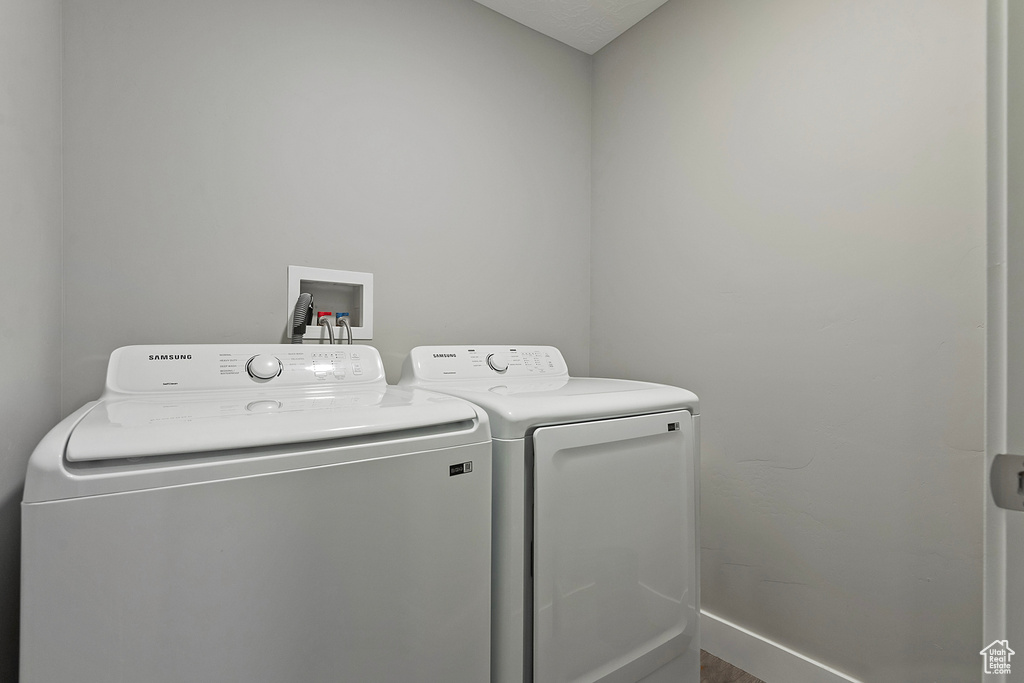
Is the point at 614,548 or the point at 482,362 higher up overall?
the point at 482,362

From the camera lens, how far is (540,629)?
3.22ft

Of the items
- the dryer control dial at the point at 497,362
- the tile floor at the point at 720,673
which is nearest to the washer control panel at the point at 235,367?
the dryer control dial at the point at 497,362

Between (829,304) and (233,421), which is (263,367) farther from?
(829,304)

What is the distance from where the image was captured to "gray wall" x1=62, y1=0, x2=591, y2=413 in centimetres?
119

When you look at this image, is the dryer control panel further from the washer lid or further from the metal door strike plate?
the metal door strike plate

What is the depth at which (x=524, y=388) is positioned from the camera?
1.34 meters

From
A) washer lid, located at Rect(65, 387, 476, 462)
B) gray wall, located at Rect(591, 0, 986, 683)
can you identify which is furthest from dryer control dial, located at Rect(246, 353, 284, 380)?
gray wall, located at Rect(591, 0, 986, 683)

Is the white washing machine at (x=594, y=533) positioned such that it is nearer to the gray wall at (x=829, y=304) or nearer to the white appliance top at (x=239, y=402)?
the white appliance top at (x=239, y=402)

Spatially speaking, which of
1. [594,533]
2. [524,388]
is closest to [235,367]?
[524,388]

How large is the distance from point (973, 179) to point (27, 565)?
1.85 m

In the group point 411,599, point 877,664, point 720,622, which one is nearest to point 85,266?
point 411,599

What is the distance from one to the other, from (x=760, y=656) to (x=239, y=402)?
1.66 m

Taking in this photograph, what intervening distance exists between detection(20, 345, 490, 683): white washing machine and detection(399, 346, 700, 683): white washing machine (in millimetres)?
64

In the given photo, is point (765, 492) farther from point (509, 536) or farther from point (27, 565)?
point (27, 565)
